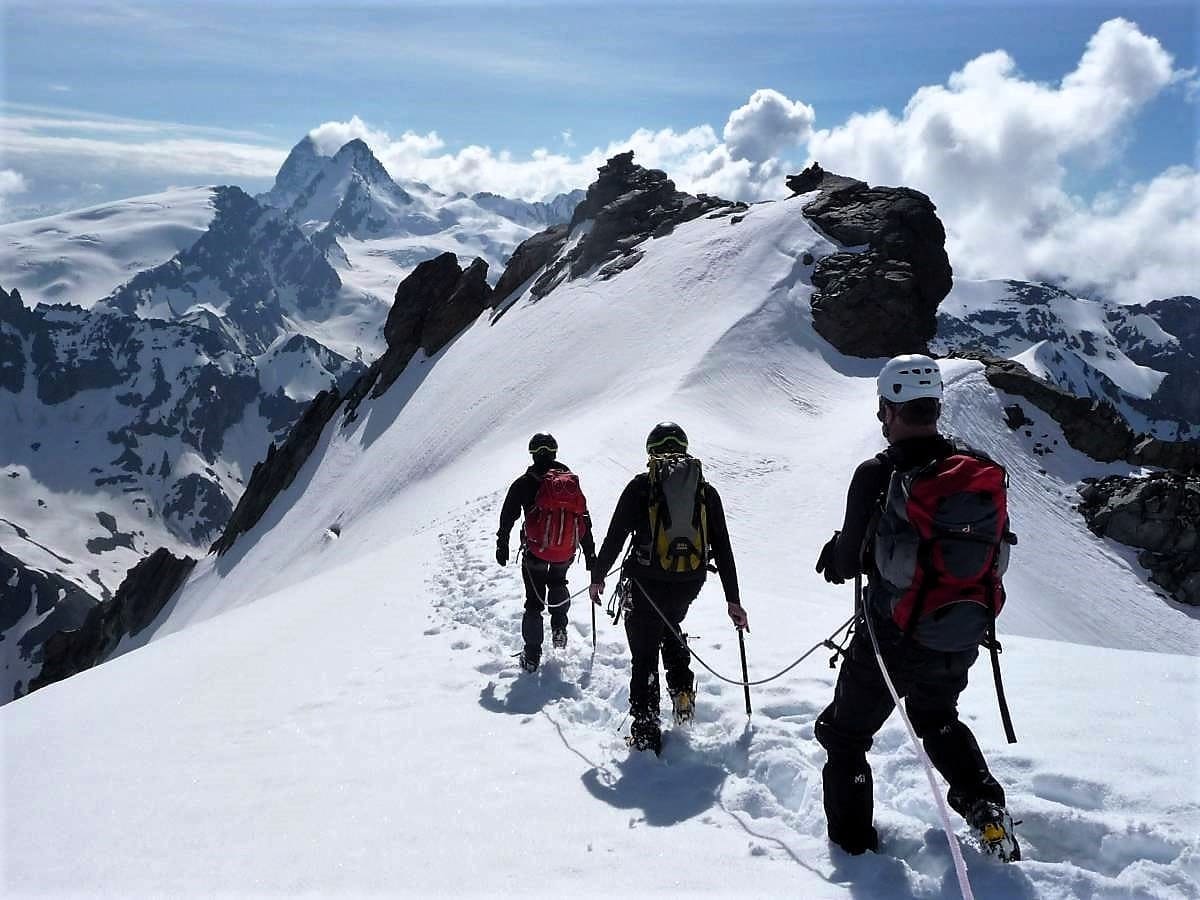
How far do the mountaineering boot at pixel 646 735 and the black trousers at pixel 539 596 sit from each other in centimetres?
270

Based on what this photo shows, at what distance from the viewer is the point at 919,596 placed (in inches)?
196

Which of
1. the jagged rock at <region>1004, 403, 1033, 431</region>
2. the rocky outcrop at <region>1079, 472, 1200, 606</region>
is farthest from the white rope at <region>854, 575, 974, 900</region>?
the jagged rock at <region>1004, 403, 1033, 431</region>

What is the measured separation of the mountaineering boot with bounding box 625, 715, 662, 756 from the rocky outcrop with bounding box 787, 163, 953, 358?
3702 cm

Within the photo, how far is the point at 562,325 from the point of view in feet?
179

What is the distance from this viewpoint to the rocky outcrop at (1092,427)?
32.2 m

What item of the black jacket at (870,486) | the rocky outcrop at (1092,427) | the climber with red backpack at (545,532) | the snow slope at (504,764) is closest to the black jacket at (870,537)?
the black jacket at (870,486)

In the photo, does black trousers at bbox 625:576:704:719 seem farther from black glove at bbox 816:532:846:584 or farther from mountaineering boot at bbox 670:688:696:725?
black glove at bbox 816:532:846:584

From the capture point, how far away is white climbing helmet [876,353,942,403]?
17.4ft

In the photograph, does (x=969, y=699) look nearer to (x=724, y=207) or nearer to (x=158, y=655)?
(x=158, y=655)

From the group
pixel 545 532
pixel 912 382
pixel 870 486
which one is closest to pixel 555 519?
pixel 545 532

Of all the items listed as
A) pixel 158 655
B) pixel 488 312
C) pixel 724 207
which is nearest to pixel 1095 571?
pixel 158 655

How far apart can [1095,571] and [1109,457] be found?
7.73 metres

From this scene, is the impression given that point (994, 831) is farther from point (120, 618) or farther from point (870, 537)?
point (120, 618)

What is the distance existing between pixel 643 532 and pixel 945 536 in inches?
125
